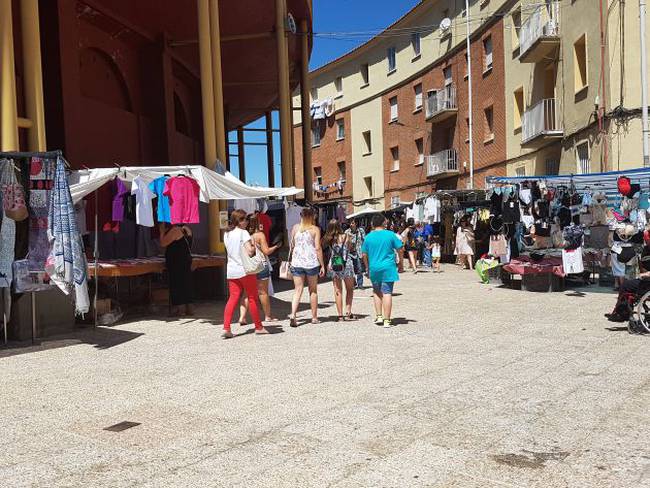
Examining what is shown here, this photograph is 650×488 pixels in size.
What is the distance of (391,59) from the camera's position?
35.8 m

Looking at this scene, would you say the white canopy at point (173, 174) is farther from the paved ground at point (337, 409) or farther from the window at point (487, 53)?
the window at point (487, 53)

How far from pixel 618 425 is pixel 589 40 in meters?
16.3

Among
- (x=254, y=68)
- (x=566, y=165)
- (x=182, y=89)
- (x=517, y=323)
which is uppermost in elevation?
(x=254, y=68)

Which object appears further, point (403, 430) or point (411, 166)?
point (411, 166)

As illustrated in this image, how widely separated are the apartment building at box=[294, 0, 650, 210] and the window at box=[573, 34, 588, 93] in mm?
30

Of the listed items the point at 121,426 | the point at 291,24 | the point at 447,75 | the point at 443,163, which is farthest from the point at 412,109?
the point at 121,426

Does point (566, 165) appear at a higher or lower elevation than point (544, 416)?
higher

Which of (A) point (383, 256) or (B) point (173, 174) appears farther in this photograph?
(B) point (173, 174)

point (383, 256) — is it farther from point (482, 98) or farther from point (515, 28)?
point (482, 98)

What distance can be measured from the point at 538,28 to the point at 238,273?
16301 millimetres

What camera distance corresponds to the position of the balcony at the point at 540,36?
20328 millimetres

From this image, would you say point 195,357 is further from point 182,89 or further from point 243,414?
point 182,89

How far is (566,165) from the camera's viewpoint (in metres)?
20.5

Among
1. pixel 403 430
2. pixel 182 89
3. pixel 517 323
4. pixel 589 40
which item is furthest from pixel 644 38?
pixel 403 430
